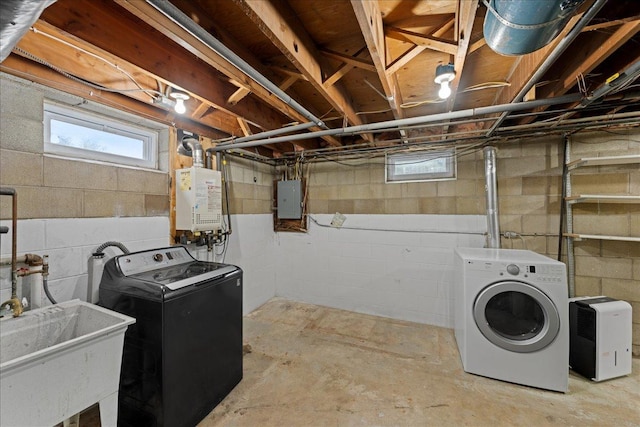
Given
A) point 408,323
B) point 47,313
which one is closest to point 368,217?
point 408,323

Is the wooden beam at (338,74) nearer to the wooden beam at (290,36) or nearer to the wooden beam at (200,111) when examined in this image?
the wooden beam at (290,36)

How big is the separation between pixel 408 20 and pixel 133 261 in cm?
228

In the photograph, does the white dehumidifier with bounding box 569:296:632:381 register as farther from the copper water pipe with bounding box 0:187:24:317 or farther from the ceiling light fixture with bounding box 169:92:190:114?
the copper water pipe with bounding box 0:187:24:317

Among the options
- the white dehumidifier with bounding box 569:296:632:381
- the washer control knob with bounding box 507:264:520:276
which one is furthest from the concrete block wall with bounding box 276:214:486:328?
the white dehumidifier with bounding box 569:296:632:381

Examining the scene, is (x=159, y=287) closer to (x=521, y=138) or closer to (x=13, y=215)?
(x=13, y=215)

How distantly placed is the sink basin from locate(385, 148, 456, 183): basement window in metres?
2.95

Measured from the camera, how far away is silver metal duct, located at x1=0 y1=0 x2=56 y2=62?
77cm

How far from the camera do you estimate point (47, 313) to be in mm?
1370

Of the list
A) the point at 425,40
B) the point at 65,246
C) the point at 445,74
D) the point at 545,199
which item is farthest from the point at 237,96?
the point at 545,199

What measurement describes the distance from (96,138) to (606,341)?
423cm

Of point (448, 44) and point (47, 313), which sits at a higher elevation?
point (448, 44)

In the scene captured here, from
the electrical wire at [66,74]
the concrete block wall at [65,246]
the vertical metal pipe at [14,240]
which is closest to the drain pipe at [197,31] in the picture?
the electrical wire at [66,74]

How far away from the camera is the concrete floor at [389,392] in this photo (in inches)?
66.3

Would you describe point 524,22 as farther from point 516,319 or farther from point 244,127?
point 244,127
